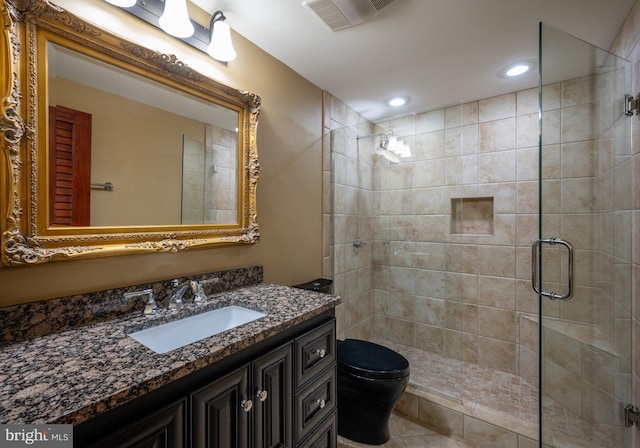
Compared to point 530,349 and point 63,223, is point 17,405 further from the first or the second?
point 530,349

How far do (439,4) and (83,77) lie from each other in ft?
5.22

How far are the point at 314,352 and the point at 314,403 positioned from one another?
22 centimetres

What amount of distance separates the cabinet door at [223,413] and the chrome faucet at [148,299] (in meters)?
0.49

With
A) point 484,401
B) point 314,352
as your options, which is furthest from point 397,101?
point 484,401

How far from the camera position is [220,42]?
4.59ft

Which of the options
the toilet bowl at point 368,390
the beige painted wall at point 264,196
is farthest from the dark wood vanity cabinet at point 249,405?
the beige painted wall at point 264,196

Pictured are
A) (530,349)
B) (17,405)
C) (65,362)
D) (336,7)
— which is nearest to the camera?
(17,405)

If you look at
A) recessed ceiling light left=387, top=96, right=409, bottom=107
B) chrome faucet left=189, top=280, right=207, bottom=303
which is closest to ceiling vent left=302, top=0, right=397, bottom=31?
recessed ceiling light left=387, top=96, right=409, bottom=107

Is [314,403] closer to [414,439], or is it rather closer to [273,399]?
[273,399]

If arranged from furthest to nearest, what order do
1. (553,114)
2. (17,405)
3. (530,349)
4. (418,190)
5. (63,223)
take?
(418,190) < (530,349) < (553,114) < (63,223) < (17,405)

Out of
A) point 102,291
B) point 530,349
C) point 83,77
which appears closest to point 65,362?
point 102,291

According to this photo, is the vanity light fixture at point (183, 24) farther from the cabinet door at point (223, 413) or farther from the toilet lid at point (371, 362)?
the toilet lid at point (371, 362)

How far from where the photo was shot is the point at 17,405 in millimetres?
581

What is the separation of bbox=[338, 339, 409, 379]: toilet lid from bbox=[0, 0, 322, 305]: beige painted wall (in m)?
0.59
